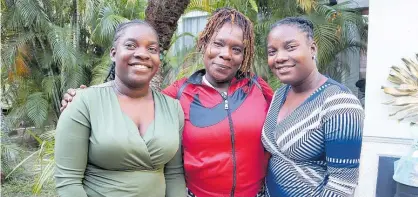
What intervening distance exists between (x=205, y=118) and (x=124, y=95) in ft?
1.60

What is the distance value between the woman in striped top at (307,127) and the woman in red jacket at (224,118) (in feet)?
0.35

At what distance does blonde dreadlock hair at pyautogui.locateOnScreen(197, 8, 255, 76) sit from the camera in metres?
2.38

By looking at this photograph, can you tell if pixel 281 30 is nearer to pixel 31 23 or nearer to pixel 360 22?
pixel 360 22

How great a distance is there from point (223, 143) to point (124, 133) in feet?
1.98

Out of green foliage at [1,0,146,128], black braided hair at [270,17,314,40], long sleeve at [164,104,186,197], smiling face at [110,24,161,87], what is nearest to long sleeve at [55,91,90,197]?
smiling face at [110,24,161,87]

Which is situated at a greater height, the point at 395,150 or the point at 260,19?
the point at 260,19

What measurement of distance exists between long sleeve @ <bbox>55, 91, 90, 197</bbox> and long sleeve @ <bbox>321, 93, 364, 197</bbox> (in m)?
1.10

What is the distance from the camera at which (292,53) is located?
2.07 meters

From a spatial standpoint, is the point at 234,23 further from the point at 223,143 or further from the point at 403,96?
the point at 403,96

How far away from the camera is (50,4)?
9695 mm

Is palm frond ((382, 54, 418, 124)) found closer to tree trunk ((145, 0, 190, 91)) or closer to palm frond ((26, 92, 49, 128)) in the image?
tree trunk ((145, 0, 190, 91))

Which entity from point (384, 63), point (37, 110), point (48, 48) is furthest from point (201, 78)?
point (48, 48)

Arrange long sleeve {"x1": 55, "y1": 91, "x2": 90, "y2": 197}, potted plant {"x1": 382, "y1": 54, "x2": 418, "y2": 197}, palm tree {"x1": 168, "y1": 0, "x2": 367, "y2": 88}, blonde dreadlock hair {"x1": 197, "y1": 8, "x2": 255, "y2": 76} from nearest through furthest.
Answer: long sleeve {"x1": 55, "y1": 91, "x2": 90, "y2": 197} < blonde dreadlock hair {"x1": 197, "y1": 8, "x2": 255, "y2": 76} < potted plant {"x1": 382, "y1": 54, "x2": 418, "y2": 197} < palm tree {"x1": 168, "y1": 0, "x2": 367, "y2": 88}

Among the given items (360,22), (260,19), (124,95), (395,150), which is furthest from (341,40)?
(124,95)
